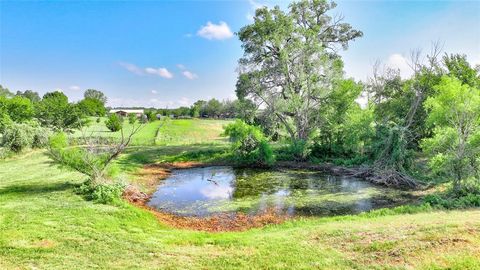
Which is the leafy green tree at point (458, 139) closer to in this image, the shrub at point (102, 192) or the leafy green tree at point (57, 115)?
the shrub at point (102, 192)

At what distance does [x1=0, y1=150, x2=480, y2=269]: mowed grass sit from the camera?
7.84 metres

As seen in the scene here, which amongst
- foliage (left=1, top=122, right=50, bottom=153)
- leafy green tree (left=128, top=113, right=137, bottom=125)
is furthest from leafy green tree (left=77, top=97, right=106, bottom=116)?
foliage (left=1, top=122, right=50, bottom=153)

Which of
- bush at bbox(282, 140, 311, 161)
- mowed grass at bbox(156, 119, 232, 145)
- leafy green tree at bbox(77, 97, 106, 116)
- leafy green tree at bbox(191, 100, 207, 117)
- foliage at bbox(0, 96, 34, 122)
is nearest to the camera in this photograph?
bush at bbox(282, 140, 311, 161)

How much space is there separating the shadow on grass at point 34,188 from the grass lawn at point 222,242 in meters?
1.84

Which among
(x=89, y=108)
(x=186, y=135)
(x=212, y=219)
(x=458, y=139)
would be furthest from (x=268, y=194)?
(x=89, y=108)

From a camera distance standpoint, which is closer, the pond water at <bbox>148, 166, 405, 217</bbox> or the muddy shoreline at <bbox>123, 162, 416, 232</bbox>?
the muddy shoreline at <bbox>123, 162, 416, 232</bbox>

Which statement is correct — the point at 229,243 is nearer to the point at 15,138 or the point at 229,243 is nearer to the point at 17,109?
the point at 15,138

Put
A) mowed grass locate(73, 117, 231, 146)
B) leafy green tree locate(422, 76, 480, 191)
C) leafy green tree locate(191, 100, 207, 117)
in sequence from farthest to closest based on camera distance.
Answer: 1. leafy green tree locate(191, 100, 207, 117)
2. mowed grass locate(73, 117, 231, 146)
3. leafy green tree locate(422, 76, 480, 191)

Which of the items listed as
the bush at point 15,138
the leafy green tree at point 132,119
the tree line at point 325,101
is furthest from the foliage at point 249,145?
the bush at point 15,138

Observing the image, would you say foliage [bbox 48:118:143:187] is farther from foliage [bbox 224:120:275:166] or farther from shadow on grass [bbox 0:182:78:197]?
foliage [bbox 224:120:275:166]

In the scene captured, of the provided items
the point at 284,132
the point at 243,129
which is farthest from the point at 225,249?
the point at 284,132

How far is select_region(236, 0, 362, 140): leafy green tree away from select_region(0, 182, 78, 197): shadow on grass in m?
18.1

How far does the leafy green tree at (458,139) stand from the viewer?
1441cm

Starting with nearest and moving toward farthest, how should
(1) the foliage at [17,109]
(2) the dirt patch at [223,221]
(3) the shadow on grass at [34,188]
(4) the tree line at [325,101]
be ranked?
(2) the dirt patch at [223,221], (3) the shadow on grass at [34,188], (4) the tree line at [325,101], (1) the foliage at [17,109]
